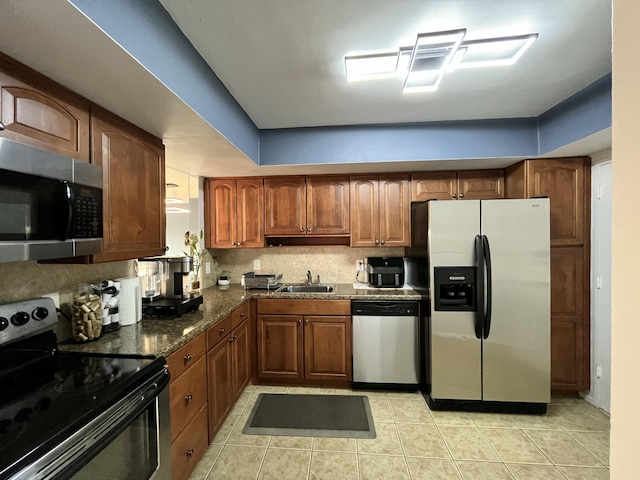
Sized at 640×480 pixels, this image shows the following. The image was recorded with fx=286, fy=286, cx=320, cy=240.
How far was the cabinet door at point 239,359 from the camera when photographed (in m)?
2.35

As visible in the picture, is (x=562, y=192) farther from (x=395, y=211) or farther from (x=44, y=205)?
(x=44, y=205)

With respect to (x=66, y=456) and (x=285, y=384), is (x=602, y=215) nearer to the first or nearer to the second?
(x=285, y=384)

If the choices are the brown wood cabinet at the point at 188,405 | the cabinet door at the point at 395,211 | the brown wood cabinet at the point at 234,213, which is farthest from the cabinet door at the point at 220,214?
the cabinet door at the point at 395,211

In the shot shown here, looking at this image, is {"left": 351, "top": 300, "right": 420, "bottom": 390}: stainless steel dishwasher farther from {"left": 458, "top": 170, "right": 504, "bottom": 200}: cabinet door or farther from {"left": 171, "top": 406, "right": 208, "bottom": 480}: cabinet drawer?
{"left": 171, "top": 406, "right": 208, "bottom": 480}: cabinet drawer

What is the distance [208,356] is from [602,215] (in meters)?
3.34

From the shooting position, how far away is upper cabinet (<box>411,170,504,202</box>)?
2877 mm

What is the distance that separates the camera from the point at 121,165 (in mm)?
1616

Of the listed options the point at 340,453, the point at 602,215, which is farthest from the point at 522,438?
the point at 602,215

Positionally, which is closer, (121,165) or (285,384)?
(121,165)

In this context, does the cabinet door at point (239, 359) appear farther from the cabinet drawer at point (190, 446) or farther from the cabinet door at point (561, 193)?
the cabinet door at point (561, 193)

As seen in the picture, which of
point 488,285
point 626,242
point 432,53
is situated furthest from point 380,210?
point 626,242

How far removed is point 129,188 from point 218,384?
1.45 m

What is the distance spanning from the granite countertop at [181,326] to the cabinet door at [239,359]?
0.25 m

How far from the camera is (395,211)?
297 cm
